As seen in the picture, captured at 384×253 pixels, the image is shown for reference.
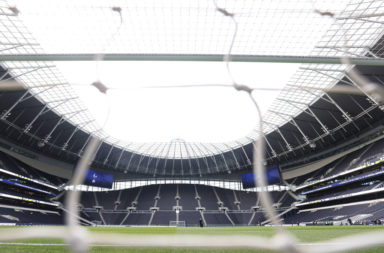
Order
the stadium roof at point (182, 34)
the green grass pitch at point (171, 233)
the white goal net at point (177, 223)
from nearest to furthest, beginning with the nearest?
the green grass pitch at point (171, 233)
the stadium roof at point (182, 34)
the white goal net at point (177, 223)

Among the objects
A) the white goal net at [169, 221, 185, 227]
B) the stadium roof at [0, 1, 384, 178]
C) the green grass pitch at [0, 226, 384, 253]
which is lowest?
the green grass pitch at [0, 226, 384, 253]

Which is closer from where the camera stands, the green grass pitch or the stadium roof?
the green grass pitch

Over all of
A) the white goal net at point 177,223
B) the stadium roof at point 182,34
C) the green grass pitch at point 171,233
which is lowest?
the green grass pitch at point 171,233

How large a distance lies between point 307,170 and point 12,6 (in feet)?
182

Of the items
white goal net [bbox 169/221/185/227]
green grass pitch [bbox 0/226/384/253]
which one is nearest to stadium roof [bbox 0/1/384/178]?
green grass pitch [bbox 0/226/384/253]

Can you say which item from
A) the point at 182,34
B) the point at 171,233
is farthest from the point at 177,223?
the point at 182,34

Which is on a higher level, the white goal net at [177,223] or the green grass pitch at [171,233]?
the white goal net at [177,223]

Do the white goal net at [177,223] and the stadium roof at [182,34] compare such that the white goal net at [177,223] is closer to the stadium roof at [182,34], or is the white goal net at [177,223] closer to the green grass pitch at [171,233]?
the stadium roof at [182,34]

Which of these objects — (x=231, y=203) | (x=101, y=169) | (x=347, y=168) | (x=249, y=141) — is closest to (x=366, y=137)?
(x=347, y=168)

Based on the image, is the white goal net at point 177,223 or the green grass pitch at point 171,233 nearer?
the green grass pitch at point 171,233

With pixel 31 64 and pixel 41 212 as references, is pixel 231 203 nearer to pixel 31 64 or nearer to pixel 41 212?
pixel 41 212

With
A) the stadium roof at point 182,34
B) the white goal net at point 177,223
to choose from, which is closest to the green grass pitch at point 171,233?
the stadium roof at point 182,34

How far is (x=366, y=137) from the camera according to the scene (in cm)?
4006

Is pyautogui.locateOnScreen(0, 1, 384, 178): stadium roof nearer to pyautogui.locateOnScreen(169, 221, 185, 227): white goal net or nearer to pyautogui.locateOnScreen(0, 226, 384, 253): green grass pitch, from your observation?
pyautogui.locateOnScreen(0, 226, 384, 253): green grass pitch
